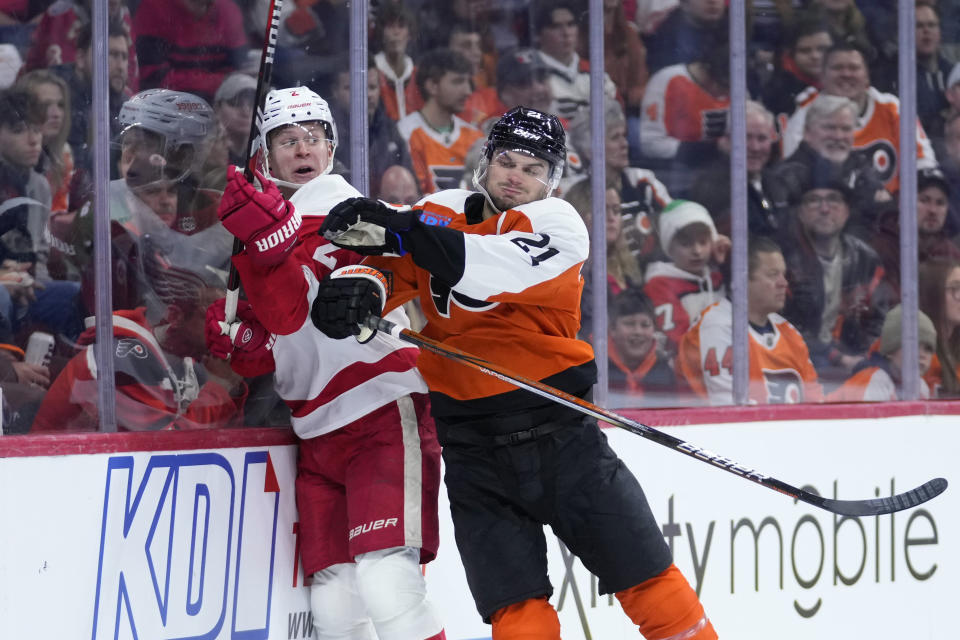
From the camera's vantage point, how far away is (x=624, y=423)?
8.10 feet

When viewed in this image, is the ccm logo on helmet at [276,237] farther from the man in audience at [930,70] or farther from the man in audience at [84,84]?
the man in audience at [930,70]

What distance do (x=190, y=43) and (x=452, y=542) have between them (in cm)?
130

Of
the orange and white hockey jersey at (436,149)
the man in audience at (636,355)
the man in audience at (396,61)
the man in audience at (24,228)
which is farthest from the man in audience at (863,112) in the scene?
the man in audience at (24,228)

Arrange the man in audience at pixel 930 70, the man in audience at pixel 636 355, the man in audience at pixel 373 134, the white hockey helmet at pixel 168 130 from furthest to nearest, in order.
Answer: the man in audience at pixel 930 70
the man in audience at pixel 636 355
the man in audience at pixel 373 134
the white hockey helmet at pixel 168 130

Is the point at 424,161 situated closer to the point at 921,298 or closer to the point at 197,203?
the point at 197,203

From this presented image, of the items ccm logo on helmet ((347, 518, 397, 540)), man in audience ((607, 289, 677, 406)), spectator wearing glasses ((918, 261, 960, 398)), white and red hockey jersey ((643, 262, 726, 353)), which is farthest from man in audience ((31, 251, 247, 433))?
spectator wearing glasses ((918, 261, 960, 398))

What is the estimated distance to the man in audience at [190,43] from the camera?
271 centimetres

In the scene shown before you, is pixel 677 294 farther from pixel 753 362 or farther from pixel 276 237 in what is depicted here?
pixel 276 237

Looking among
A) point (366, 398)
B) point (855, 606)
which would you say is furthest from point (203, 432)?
point (855, 606)

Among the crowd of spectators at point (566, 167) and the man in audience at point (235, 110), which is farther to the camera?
the man in audience at point (235, 110)

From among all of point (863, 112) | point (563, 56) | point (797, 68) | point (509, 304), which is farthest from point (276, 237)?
point (863, 112)

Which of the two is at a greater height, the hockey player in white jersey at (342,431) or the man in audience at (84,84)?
the man in audience at (84,84)

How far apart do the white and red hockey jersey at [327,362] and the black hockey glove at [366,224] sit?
0.70ft

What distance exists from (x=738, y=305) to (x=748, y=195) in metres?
0.33
